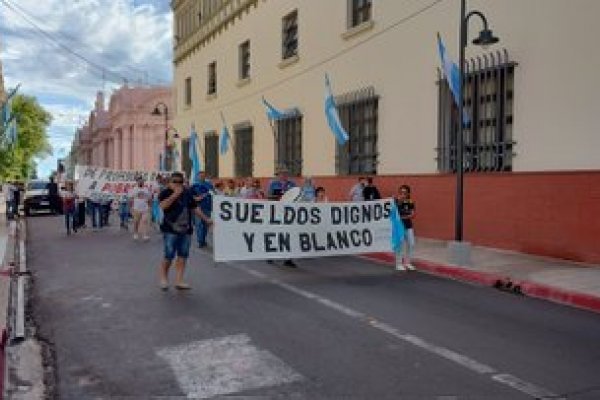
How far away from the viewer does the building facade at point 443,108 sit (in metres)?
13.4

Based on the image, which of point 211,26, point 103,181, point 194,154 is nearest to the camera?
point 103,181

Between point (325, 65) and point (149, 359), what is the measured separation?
16.7 metres

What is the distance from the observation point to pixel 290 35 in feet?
85.3

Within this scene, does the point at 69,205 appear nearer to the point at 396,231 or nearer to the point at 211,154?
the point at 396,231

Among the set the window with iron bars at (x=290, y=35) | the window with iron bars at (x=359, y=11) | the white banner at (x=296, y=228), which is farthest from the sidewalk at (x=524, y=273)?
the window with iron bars at (x=290, y=35)

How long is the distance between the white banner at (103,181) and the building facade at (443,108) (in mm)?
4787

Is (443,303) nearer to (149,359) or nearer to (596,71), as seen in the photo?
(149,359)

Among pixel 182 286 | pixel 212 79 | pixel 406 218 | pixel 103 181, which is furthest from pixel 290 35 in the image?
pixel 182 286

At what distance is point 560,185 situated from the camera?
13531 millimetres

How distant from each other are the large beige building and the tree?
165 feet

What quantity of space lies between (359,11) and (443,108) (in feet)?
18.1

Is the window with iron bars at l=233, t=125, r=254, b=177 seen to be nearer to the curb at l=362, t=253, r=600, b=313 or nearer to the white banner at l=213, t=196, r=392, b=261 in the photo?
the curb at l=362, t=253, r=600, b=313

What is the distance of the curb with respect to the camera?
9.88m

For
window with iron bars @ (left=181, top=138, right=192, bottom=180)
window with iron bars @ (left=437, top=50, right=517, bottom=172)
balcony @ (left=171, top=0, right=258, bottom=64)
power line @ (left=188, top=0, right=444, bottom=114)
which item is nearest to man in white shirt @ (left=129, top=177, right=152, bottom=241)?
power line @ (left=188, top=0, right=444, bottom=114)
